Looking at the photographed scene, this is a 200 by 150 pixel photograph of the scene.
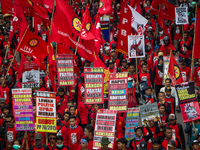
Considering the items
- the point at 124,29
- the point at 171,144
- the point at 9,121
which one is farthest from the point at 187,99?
the point at 9,121

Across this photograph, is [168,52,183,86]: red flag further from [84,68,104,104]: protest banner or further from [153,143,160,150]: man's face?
[153,143,160,150]: man's face

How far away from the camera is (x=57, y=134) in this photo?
1074 cm

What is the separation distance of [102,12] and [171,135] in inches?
250

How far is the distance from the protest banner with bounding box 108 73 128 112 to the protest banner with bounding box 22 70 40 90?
3738mm

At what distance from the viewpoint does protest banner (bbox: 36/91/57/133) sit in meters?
10.1

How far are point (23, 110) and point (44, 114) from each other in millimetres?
726

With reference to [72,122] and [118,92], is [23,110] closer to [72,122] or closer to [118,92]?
[72,122]

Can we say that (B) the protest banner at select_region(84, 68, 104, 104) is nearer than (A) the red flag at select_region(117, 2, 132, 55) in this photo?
Yes

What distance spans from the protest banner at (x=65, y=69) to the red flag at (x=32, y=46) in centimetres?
138

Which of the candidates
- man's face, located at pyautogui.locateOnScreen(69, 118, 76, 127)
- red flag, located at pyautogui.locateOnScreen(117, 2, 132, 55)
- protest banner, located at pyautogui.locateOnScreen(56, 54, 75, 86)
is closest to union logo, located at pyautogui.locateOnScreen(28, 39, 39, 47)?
protest banner, located at pyautogui.locateOnScreen(56, 54, 75, 86)

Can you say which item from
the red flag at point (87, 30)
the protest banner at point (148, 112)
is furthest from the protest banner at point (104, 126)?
the red flag at point (87, 30)

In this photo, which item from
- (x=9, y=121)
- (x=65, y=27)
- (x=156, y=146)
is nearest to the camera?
(x=156, y=146)

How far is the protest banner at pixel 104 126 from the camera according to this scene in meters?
10.1

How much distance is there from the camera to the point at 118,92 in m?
10.9
